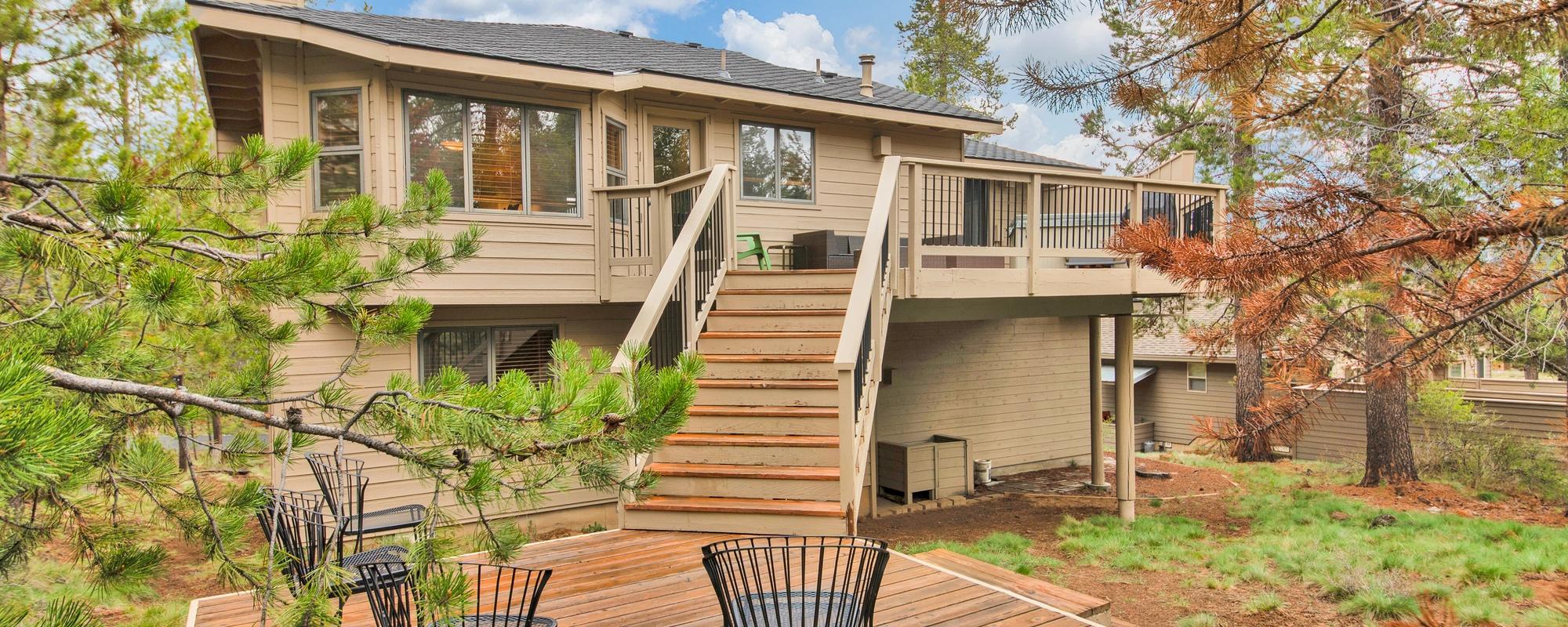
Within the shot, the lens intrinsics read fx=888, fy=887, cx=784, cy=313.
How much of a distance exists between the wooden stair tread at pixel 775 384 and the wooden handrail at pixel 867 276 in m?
0.24

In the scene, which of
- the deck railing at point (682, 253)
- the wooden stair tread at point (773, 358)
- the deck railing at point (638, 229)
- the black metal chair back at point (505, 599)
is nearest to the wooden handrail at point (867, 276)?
the wooden stair tread at point (773, 358)

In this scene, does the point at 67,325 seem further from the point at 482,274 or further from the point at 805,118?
the point at 805,118

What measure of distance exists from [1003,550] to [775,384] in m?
3.20

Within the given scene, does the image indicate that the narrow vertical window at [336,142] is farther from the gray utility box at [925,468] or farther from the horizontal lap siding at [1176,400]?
the horizontal lap siding at [1176,400]

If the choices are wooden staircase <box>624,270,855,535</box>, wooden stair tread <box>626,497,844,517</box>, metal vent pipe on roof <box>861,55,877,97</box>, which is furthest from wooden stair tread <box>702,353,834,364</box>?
metal vent pipe on roof <box>861,55,877,97</box>

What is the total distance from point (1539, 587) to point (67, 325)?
3.69 m

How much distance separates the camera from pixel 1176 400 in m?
22.8

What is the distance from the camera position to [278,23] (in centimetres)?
730

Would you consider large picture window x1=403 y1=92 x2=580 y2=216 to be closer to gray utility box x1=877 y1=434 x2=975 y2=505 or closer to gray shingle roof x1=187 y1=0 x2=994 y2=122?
gray shingle roof x1=187 y1=0 x2=994 y2=122

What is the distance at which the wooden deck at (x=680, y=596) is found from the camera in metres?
4.21

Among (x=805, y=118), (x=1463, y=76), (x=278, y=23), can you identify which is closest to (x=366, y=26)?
(x=278, y=23)

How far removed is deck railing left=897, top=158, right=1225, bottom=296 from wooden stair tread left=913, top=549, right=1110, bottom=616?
2.53 metres

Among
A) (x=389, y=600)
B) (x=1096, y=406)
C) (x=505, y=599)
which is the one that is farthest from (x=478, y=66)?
(x=1096, y=406)

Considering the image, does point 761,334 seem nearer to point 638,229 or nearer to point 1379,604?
point 638,229
